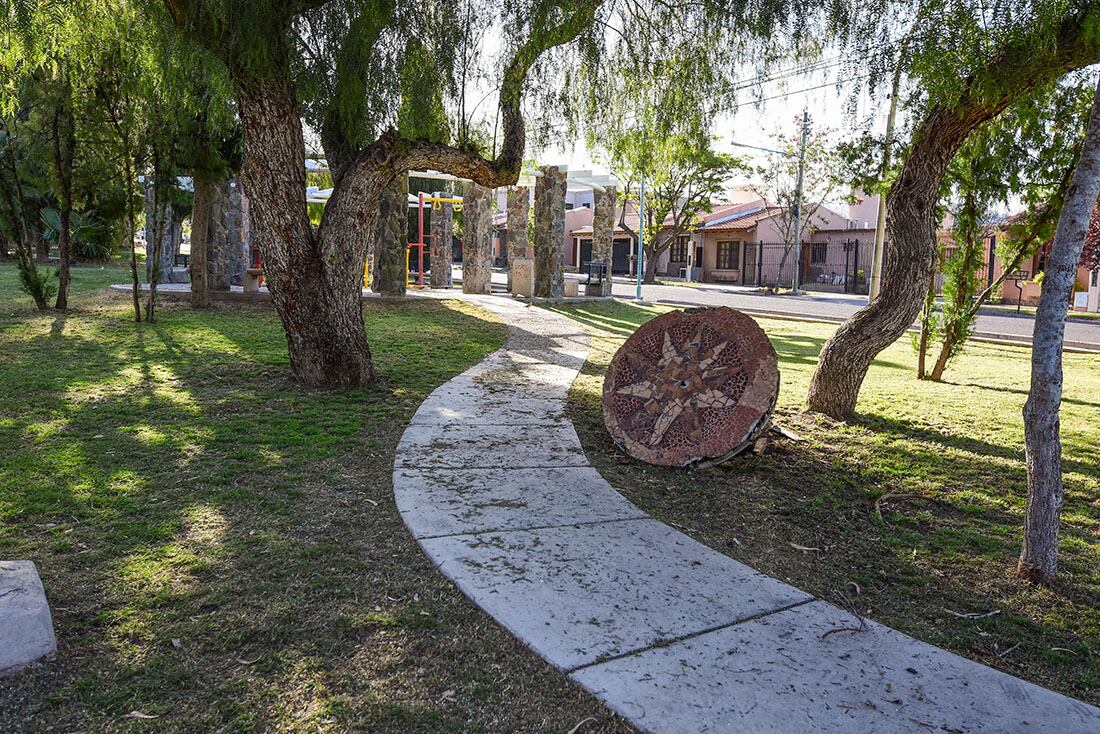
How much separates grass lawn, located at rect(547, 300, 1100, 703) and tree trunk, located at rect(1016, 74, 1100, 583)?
0.76 ft

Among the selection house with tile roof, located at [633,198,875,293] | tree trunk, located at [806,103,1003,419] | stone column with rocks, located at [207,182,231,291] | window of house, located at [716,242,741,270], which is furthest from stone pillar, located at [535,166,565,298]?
window of house, located at [716,242,741,270]

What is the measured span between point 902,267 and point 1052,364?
320cm

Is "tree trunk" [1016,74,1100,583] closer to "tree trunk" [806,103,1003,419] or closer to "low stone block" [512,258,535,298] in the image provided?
"tree trunk" [806,103,1003,419]

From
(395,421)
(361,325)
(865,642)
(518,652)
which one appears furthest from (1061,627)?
(361,325)

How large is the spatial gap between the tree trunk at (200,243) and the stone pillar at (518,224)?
7.94 meters

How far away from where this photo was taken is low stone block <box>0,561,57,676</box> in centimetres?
271

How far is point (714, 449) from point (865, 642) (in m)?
2.27

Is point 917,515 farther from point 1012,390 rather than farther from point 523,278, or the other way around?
point 523,278

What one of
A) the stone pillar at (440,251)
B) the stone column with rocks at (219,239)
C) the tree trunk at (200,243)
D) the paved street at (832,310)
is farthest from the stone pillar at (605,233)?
the tree trunk at (200,243)

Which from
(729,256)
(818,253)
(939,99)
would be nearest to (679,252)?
(729,256)

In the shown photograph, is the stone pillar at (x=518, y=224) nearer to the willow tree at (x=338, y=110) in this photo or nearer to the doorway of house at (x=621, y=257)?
the willow tree at (x=338, y=110)

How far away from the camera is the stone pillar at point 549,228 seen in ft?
64.2

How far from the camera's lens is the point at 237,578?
3.45 m

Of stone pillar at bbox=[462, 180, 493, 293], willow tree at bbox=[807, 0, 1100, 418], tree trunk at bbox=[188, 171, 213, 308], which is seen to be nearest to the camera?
willow tree at bbox=[807, 0, 1100, 418]
